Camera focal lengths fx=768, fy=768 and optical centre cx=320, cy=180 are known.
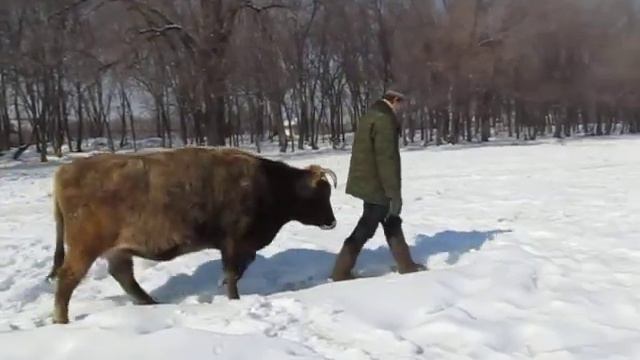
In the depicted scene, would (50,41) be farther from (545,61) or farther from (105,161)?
(105,161)

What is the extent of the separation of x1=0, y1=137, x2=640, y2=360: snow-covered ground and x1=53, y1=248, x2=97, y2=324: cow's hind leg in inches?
8.5

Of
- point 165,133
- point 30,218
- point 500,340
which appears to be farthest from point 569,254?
point 165,133

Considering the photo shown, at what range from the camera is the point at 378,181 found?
25.8 feet

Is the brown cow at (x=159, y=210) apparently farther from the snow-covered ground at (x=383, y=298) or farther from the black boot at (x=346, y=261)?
the black boot at (x=346, y=261)

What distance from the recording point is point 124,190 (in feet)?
22.9

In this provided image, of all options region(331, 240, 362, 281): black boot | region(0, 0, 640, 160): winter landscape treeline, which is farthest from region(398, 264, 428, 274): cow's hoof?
region(0, 0, 640, 160): winter landscape treeline

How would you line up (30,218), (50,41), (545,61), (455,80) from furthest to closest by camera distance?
(545,61), (455,80), (50,41), (30,218)

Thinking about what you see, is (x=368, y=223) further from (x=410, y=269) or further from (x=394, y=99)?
(x=394, y=99)

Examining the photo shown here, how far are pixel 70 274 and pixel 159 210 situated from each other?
965 millimetres

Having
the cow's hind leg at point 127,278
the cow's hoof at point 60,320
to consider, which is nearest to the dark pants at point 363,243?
the cow's hind leg at point 127,278

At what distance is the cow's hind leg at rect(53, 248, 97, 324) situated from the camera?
22.3 ft

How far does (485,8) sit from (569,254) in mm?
51784

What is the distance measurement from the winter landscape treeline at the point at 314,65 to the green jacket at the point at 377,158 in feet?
105

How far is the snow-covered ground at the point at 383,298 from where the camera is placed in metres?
5.03
